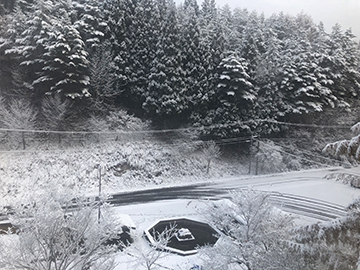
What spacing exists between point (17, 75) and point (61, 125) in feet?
18.6

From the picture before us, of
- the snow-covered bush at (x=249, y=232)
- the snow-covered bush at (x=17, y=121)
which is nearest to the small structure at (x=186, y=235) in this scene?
the snow-covered bush at (x=249, y=232)

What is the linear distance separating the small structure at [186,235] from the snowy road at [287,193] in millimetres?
3669

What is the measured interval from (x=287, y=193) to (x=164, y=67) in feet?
50.6

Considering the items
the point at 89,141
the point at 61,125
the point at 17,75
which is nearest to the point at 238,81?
the point at 89,141

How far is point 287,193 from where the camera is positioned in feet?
78.5

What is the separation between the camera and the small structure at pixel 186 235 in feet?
51.2

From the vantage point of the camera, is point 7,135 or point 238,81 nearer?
point 7,135

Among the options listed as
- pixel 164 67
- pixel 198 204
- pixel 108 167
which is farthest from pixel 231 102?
pixel 108 167

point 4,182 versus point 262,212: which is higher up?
point 262,212

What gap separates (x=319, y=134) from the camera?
30156 mm

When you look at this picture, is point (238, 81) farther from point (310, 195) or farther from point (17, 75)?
point (17, 75)

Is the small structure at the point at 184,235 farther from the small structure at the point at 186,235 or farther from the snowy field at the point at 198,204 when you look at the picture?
the snowy field at the point at 198,204

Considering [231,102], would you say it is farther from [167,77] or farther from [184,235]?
[184,235]

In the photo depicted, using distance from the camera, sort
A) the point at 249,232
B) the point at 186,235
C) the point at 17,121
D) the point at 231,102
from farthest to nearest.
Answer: the point at 231,102
the point at 17,121
the point at 186,235
the point at 249,232
